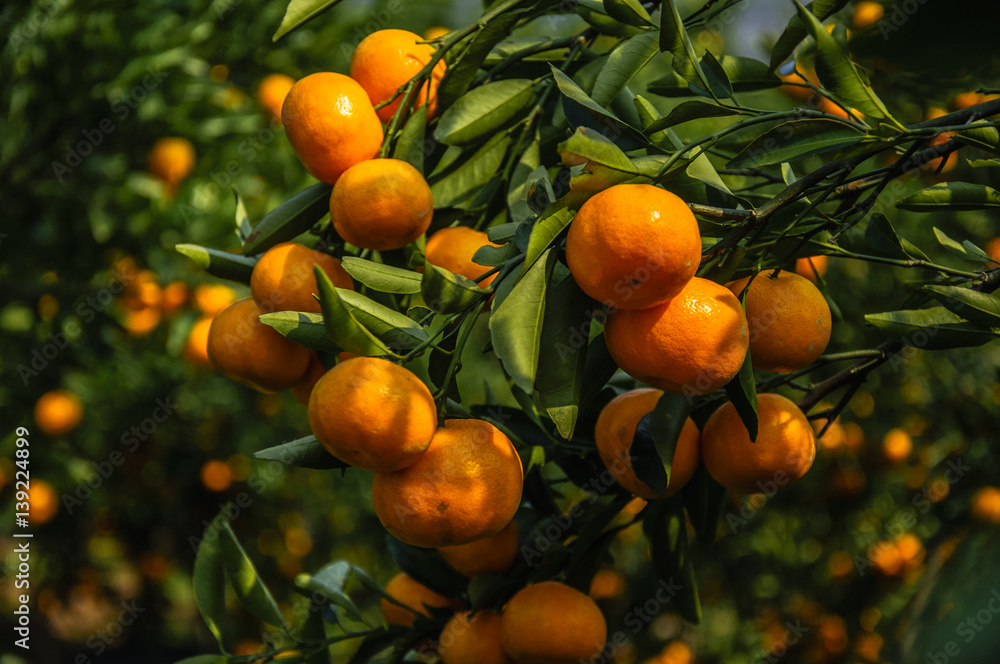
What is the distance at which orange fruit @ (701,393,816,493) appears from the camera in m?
0.73

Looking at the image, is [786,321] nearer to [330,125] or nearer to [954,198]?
[954,198]

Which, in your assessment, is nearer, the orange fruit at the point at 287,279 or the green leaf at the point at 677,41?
the green leaf at the point at 677,41

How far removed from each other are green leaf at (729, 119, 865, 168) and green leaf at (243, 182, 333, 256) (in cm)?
44

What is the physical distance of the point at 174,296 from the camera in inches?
83.1

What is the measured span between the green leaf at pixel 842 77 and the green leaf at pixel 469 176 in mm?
368

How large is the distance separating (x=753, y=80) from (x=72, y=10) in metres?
1.73

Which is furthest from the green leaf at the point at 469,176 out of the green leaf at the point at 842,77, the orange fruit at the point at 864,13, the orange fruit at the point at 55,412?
the orange fruit at the point at 55,412

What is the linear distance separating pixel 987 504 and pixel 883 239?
1.65 m

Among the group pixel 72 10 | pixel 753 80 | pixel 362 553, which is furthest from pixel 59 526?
pixel 753 80

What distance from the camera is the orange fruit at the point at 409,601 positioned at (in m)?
1.00

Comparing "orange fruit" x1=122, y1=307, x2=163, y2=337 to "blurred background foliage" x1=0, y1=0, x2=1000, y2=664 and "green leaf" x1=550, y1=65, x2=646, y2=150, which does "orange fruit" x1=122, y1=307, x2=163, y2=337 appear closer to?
"blurred background foliage" x1=0, y1=0, x2=1000, y2=664

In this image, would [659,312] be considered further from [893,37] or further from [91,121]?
[91,121]

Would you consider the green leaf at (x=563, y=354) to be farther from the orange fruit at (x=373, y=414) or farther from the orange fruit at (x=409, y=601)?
the orange fruit at (x=409, y=601)

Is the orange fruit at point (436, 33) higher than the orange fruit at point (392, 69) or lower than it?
lower
